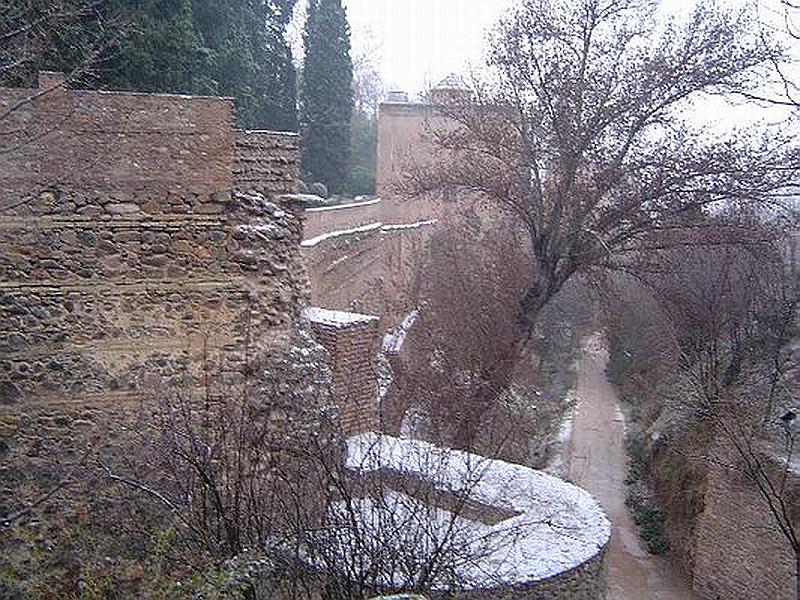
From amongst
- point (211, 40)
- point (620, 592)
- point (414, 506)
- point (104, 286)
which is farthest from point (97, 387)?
point (211, 40)

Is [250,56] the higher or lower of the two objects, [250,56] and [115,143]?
the higher

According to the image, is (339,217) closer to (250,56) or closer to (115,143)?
(250,56)

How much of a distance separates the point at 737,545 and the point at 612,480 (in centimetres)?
524

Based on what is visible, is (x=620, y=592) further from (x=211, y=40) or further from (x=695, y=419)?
(x=211, y=40)

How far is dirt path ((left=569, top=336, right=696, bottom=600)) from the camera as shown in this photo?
13.3 metres

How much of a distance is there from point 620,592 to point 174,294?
28.7 feet

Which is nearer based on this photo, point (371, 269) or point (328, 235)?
point (328, 235)

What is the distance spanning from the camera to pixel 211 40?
15.6 m

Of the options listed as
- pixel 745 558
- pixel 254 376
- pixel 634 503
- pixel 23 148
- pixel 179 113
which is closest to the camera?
pixel 23 148

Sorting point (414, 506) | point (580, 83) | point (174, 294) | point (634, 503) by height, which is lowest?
point (634, 503)

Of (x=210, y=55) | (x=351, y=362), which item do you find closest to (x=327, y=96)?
(x=210, y=55)

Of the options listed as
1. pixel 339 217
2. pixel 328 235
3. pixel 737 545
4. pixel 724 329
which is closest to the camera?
pixel 737 545

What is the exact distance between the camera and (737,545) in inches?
492

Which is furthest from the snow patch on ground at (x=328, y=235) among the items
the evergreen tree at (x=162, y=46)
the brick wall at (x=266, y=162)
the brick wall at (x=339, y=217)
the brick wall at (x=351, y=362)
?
the brick wall at (x=266, y=162)
